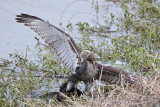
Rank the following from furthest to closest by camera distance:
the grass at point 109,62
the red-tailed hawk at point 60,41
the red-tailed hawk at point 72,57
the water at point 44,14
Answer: the water at point 44,14
the red-tailed hawk at point 60,41
the red-tailed hawk at point 72,57
the grass at point 109,62

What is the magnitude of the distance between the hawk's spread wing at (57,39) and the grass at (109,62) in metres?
0.33

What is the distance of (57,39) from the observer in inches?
219

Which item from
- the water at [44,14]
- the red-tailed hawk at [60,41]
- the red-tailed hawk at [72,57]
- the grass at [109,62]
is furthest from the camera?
the water at [44,14]

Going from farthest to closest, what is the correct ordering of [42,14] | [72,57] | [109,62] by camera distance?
[42,14] → [109,62] → [72,57]

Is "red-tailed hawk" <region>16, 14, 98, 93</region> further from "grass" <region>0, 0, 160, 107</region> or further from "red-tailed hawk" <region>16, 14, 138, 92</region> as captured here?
"grass" <region>0, 0, 160, 107</region>

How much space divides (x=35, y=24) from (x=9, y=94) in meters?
1.03

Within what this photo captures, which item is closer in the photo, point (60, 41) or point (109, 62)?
point (60, 41)

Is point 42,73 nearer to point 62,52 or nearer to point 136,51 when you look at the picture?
point 62,52

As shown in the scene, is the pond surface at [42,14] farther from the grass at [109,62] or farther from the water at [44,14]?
the grass at [109,62]

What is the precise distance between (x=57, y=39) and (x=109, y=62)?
107 cm

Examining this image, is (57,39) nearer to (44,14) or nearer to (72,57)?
(72,57)

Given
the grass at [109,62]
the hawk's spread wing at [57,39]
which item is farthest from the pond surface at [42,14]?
the hawk's spread wing at [57,39]

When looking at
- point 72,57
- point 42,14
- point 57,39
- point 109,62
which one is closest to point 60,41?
point 57,39

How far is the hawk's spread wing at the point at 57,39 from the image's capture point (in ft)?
17.8
